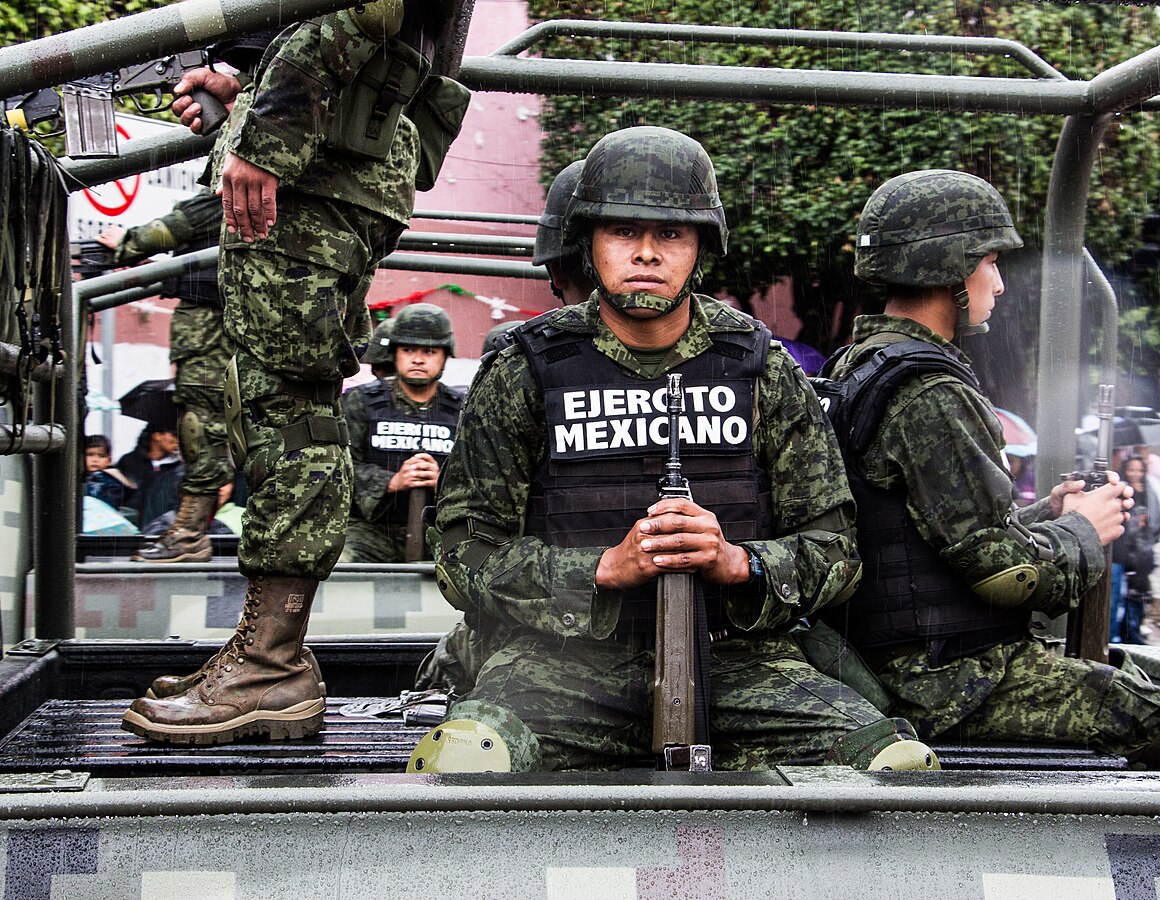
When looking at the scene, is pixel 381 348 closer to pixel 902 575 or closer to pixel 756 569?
pixel 902 575

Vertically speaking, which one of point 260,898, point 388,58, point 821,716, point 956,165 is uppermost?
point 956,165

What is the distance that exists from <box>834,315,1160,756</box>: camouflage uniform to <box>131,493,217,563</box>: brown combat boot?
171 inches

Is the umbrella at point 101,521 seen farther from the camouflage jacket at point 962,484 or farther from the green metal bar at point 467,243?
the camouflage jacket at point 962,484

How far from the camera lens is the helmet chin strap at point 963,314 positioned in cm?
Answer: 314

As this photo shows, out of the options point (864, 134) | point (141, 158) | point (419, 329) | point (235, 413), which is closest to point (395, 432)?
point (419, 329)

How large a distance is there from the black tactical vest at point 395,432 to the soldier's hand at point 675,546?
164 inches

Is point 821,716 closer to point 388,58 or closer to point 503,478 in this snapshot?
point 503,478

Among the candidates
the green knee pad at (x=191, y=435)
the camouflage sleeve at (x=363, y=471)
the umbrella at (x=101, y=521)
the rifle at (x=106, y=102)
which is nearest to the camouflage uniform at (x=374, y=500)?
the camouflage sleeve at (x=363, y=471)

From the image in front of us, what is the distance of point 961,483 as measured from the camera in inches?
112

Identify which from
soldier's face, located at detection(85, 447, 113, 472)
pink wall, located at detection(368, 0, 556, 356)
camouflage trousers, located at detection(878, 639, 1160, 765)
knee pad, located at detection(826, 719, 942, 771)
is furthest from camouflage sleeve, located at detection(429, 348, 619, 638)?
pink wall, located at detection(368, 0, 556, 356)

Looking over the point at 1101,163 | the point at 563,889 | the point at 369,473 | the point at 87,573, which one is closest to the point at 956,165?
the point at 1101,163

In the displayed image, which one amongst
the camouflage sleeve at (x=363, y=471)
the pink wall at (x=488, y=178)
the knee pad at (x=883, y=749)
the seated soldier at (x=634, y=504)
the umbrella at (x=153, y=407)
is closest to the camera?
the knee pad at (x=883, y=749)

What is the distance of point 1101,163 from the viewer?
44.9 feet

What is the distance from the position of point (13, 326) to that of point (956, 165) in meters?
11.4
